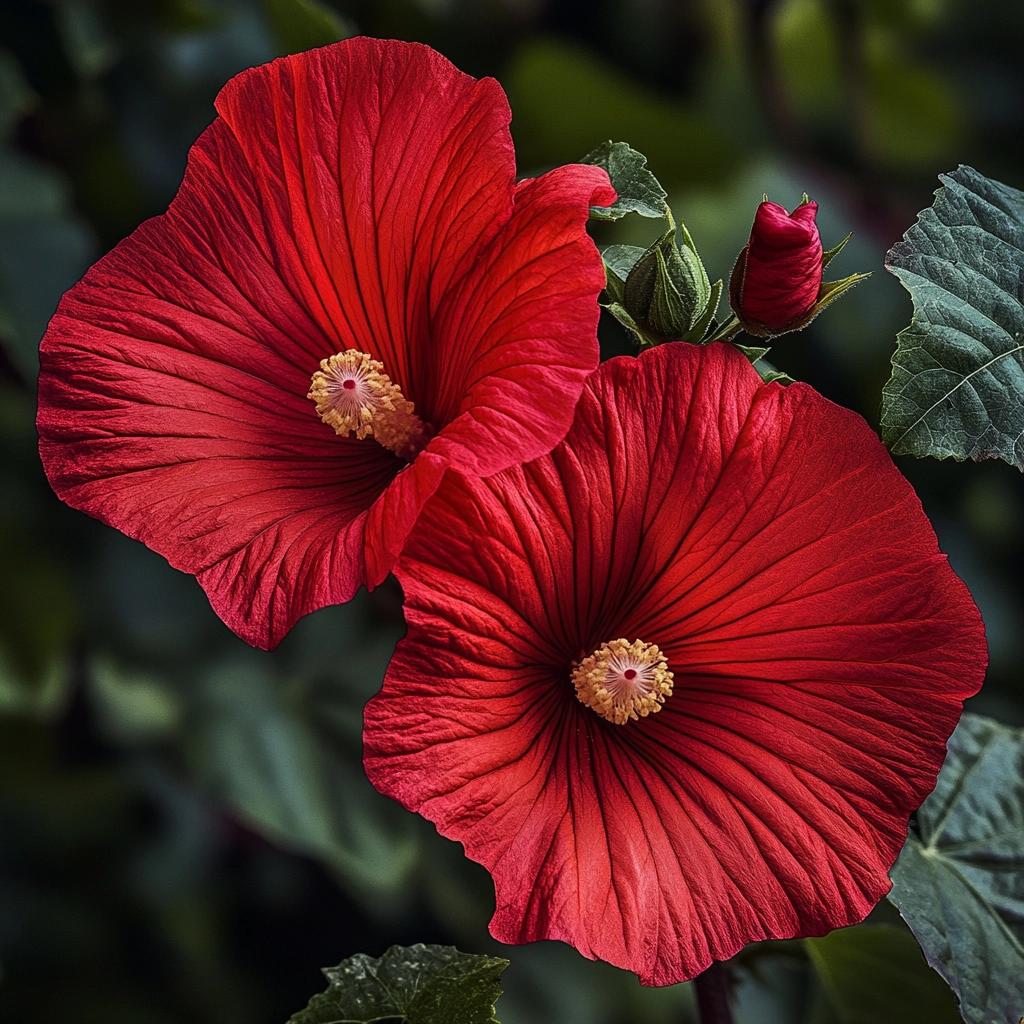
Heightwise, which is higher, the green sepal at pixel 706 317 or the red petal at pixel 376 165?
the red petal at pixel 376 165

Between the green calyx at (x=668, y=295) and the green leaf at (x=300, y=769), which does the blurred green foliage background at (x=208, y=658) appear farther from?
the green calyx at (x=668, y=295)

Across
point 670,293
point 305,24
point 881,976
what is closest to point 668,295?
point 670,293

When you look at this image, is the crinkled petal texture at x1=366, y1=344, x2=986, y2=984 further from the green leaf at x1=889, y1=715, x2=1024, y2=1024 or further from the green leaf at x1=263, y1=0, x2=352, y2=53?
the green leaf at x1=263, y1=0, x2=352, y2=53

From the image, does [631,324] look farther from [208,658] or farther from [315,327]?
[208,658]

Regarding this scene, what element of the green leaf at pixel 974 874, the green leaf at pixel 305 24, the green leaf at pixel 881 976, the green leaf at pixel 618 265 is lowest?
the green leaf at pixel 881 976

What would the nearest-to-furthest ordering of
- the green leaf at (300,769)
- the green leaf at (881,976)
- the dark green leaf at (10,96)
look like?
the green leaf at (881,976)
the dark green leaf at (10,96)
the green leaf at (300,769)

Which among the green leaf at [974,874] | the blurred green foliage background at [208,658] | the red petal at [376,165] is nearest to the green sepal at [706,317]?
the red petal at [376,165]

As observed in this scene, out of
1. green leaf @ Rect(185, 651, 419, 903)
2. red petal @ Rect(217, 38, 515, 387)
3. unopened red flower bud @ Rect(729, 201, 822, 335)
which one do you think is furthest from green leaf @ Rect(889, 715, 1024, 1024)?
green leaf @ Rect(185, 651, 419, 903)
